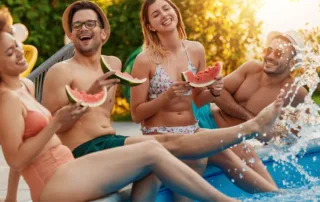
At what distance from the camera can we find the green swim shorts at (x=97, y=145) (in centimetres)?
480

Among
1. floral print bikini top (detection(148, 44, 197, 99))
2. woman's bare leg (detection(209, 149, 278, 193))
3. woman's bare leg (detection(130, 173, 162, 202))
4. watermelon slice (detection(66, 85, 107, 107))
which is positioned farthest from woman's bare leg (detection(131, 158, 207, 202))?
floral print bikini top (detection(148, 44, 197, 99))

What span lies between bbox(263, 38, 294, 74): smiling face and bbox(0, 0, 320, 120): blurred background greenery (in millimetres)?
6150

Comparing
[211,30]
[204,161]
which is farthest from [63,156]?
[211,30]

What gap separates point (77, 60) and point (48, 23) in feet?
25.2

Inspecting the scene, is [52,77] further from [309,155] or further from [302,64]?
[309,155]

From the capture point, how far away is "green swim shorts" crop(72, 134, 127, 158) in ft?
15.8

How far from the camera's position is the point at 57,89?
4.78m

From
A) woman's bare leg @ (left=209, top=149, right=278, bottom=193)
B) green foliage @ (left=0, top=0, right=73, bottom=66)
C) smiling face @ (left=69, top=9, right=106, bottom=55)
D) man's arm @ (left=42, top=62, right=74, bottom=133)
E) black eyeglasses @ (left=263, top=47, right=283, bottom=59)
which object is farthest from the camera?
green foliage @ (left=0, top=0, right=73, bottom=66)

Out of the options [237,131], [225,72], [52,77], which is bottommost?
[225,72]

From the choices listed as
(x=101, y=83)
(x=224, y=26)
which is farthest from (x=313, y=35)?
(x=101, y=83)

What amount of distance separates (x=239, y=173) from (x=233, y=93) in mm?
1291

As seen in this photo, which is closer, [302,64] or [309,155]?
[302,64]

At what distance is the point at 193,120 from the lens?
5645mm

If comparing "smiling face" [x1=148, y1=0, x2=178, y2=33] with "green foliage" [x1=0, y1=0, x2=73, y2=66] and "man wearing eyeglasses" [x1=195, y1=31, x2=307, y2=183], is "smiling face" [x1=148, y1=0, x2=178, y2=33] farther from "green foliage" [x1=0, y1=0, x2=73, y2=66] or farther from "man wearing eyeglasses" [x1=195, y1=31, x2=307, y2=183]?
"green foliage" [x1=0, y1=0, x2=73, y2=66]
